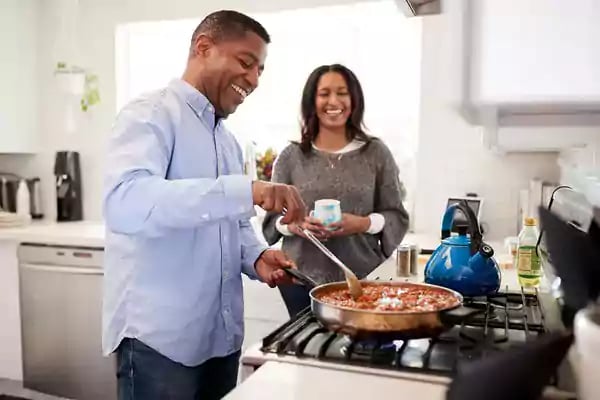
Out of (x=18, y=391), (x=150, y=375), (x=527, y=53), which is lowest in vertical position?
(x=18, y=391)

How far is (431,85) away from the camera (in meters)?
2.95

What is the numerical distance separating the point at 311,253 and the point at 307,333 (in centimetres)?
99

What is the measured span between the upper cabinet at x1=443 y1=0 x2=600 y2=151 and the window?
7.32 feet

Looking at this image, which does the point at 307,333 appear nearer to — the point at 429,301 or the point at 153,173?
the point at 429,301

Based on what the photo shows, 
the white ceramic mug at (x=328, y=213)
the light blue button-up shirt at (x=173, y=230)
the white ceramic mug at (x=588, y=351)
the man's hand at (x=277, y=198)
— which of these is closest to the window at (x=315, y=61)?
the white ceramic mug at (x=328, y=213)

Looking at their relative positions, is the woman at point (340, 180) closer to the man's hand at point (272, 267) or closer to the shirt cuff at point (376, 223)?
the shirt cuff at point (376, 223)

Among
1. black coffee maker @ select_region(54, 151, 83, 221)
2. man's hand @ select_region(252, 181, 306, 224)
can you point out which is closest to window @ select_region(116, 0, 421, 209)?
black coffee maker @ select_region(54, 151, 83, 221)

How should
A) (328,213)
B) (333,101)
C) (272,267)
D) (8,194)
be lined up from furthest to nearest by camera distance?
(8,194) < (333,101) < (328,213) < (272,267)

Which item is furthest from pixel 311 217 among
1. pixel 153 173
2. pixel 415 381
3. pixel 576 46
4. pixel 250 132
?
pixel 250 132

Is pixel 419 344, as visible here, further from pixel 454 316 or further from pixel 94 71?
pixel 94 71

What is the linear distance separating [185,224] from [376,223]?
1.01 meters

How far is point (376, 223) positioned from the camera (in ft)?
7.25

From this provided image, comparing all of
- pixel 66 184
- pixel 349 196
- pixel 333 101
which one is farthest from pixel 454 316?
pixel 66 184

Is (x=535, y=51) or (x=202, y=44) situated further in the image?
(x=202, y=44)
